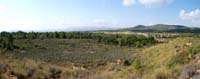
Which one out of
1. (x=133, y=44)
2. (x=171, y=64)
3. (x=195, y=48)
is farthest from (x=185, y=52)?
(x=133, y=44)

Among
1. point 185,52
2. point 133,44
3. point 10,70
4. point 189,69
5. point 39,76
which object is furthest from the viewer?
point 133,44

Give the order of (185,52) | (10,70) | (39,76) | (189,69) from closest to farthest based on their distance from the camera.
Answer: (189,69) < (10,70) < (39,76) < (185,52)

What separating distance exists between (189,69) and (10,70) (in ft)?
26.4

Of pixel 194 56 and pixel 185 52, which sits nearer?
pixel 194 56

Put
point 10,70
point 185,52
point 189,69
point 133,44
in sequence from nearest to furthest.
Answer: point 189,69 < point 10,70 < point 185,52 < point 133,44

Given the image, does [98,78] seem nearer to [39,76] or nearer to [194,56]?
[39,76]

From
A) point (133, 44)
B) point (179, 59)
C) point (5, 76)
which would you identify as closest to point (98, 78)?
point (179, 59)

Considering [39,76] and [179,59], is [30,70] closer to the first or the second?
[39,76]

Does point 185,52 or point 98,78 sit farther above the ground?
point 185,52

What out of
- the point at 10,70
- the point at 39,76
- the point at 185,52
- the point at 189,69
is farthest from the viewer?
the point at 185,52

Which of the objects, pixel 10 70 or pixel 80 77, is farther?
pixel 80 77

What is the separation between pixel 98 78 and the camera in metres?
17.0

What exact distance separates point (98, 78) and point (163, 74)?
4.57 meters

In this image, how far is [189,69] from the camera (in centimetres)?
1269
